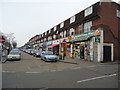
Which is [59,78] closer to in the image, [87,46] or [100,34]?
[100,34]

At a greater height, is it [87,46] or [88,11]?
[88,11]

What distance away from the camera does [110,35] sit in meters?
15.9

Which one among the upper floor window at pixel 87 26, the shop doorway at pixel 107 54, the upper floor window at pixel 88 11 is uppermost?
Result: the upper floor window at pixel 88 11

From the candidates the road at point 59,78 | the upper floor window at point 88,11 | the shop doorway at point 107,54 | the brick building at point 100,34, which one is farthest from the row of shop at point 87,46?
the road at point 59,78

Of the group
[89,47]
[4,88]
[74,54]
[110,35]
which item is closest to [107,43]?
[110,35]

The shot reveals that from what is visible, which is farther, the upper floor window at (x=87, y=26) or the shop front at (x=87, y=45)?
the upper floor window at (x=87, y=26)

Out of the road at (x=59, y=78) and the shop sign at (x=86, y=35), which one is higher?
the shop sign at (x=86, y=35)

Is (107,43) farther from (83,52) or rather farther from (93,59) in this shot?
(83,52)

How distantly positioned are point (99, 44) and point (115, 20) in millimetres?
6406

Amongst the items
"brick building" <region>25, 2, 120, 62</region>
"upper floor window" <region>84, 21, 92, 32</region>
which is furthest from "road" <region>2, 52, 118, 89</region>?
"upper floor window" <region>84, 21, 92, 32</region>

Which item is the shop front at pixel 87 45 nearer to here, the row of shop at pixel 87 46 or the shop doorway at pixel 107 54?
the row of shop at pixel 87 46

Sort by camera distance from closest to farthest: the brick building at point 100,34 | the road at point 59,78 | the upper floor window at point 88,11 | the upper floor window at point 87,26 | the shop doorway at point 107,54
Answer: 1. the road at point 59,78
2. the brick building at point 100,34
3. the shop doorway at point 107,54
4. the upper floor window at point 87,26
5. the upper floor window at point 88,11

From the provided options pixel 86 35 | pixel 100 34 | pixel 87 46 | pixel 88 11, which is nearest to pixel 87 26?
pixel 86 35

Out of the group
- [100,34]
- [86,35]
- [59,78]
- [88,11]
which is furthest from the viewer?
[88,11]
